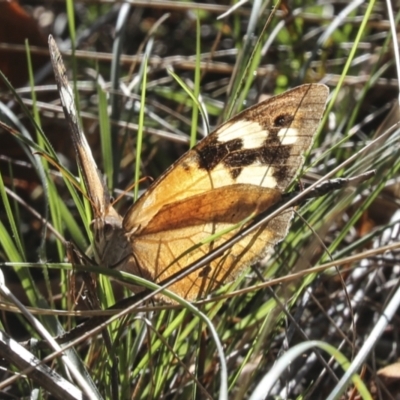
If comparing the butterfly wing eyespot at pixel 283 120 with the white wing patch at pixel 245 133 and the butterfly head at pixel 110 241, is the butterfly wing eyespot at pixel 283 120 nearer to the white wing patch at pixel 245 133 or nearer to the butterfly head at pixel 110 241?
the white wing patch at pixel 245 133

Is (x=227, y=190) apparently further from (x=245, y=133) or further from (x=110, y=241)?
(x=110, y=241)

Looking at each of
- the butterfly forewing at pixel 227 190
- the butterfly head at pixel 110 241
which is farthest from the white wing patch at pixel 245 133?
the butterfly head at pixel 110 241

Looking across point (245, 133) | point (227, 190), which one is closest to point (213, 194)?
point (227, 190)

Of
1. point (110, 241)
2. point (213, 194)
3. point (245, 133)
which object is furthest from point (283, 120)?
point (110, 241)

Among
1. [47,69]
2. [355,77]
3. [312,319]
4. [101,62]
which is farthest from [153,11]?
[312,319]

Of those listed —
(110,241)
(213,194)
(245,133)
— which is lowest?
(110,241)

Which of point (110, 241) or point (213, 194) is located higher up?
point (213, 194)

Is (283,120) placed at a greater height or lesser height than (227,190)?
greater

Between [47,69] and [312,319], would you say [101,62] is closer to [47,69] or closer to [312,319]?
[47,69]

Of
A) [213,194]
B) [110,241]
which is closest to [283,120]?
[213,194]

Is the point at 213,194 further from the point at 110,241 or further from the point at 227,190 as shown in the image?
the point at 110,241

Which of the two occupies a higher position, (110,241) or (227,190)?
(227,190)
